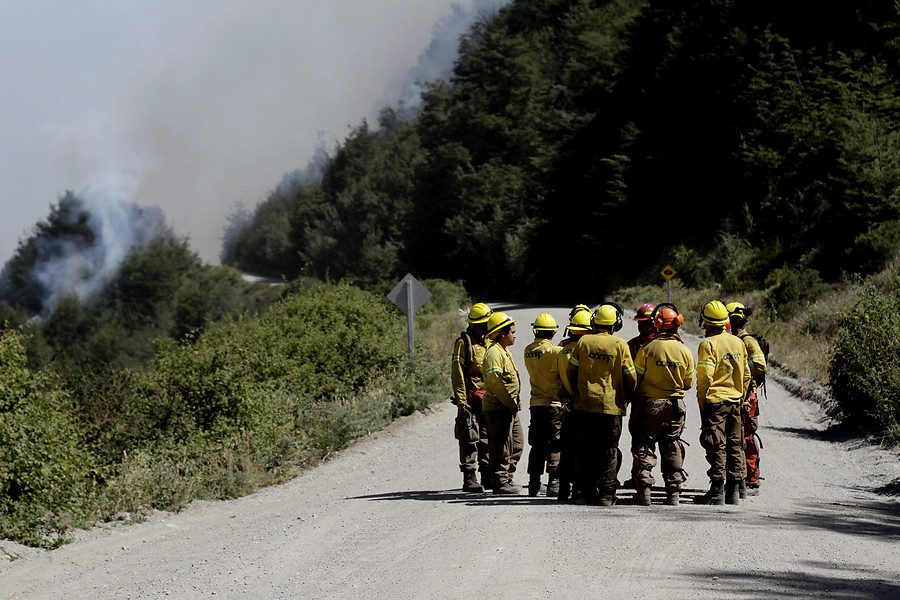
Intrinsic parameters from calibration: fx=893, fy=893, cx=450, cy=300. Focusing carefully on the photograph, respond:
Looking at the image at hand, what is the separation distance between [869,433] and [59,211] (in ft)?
210

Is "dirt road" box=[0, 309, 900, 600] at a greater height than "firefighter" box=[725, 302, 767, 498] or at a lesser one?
lesser

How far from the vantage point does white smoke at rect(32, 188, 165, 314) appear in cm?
6400

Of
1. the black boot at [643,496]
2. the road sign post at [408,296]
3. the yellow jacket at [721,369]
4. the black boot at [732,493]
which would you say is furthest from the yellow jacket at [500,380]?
the road sign post at [408,296]

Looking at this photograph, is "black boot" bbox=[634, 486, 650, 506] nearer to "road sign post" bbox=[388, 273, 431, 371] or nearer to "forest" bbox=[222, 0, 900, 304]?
→ "road sign post" bbox=[388, 273, 431, 371]

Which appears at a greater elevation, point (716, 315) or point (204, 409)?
point (716, 315)

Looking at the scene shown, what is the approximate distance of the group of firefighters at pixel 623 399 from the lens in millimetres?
9242

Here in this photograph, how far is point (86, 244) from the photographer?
72000 mm

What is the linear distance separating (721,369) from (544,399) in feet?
6.26

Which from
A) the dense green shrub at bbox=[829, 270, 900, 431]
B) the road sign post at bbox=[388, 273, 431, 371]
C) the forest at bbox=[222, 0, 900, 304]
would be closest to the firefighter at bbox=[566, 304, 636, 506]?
the dense green shrub at bbox=[829, 270, 900, 431]

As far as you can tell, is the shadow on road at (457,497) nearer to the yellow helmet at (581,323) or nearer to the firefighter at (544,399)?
the firefighter at (544,399)

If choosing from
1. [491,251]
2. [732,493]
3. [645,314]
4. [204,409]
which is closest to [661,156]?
[491,251]

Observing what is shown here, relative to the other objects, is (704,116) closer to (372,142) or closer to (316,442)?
(316,442)

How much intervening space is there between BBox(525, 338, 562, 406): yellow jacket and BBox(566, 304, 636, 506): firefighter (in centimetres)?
36

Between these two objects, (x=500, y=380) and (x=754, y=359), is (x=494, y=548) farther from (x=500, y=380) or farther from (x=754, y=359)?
(x=754, y=359)
